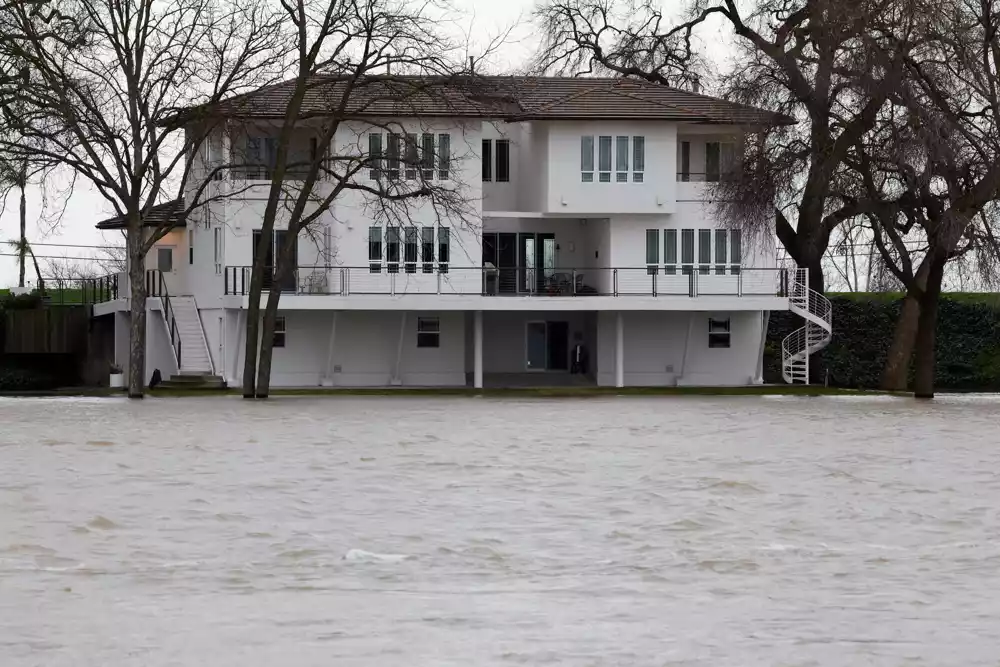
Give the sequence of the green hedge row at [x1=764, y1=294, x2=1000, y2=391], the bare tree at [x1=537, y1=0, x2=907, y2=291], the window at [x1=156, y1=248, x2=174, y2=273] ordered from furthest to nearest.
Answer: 1. the window at [x1=156, y1=248, x2=174, y2=273]
2. the green hedge row at [x1=764, y1=294, x2=1000, y2=391]
3. the bare tree at [x1=537, y1=0, x2=907, y2=291]

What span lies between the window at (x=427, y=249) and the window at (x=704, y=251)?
27.7 feet

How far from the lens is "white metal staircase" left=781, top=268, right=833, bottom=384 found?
54219mm

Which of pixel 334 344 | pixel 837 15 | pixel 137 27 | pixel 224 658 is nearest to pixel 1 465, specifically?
pixel 224 658

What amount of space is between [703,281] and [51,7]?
2142cm

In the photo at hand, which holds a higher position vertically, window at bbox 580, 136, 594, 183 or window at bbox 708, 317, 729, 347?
window at bbox 580, 136, 594, 183

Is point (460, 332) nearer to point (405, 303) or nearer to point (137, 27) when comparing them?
point (405, 303)

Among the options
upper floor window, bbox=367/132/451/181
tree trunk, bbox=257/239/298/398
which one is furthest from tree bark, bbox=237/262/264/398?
upper floor window, bbox=367/132/451/181

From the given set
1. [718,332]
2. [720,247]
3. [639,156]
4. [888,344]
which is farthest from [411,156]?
[888,344]

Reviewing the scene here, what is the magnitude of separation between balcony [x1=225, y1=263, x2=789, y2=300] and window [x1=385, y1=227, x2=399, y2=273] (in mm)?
69

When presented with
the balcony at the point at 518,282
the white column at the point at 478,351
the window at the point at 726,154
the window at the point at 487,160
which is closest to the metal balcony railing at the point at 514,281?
the balcony at the point at 518,282

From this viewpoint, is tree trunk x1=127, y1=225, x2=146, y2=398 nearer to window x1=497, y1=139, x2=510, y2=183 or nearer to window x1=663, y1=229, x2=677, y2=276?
window x1=497, y1=139, x2=510, y2=183

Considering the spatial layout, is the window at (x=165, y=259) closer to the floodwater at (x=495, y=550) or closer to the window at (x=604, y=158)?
the window at (x=604, y=158)

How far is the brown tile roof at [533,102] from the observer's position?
149 ft

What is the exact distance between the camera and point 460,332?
55.5m
